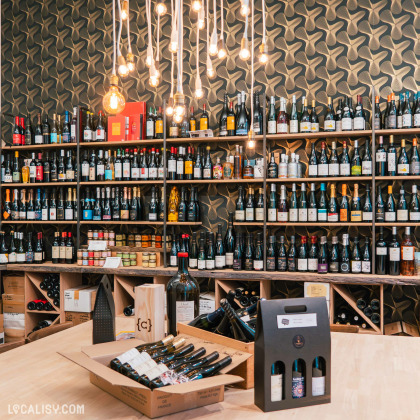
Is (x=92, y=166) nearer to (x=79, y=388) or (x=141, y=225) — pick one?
(x=141, y=225)

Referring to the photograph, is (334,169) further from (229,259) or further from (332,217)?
(229,259)


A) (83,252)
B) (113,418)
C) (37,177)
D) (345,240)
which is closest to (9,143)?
(37,177)

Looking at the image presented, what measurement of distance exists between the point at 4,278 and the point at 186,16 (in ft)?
10.9

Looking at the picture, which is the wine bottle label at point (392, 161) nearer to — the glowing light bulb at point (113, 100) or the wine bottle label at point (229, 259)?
the wine bottle label at point (229, 259)

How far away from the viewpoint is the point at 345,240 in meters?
3.95

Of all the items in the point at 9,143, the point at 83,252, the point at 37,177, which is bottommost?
the point at 83,252

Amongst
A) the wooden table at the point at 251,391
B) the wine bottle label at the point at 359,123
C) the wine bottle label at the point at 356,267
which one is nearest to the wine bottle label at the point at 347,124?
the wine bottle label at the point at 359,123

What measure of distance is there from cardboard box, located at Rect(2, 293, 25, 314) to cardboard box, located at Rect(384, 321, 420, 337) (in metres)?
3.49

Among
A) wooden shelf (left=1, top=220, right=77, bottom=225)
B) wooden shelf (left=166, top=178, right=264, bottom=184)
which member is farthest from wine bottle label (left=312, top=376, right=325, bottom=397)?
wooden shelf (left=1, top=220, right=77, bottom=225)

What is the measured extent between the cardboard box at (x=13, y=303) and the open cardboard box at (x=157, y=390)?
3.66 metres

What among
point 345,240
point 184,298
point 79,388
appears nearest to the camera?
point 79,388

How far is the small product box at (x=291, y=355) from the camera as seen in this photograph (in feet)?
3.72

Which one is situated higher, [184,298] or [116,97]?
[116,97]

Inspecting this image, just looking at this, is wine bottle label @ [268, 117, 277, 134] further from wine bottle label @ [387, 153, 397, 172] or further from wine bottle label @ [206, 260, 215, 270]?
wine bottle label @ [206, 260, 215, 270]
